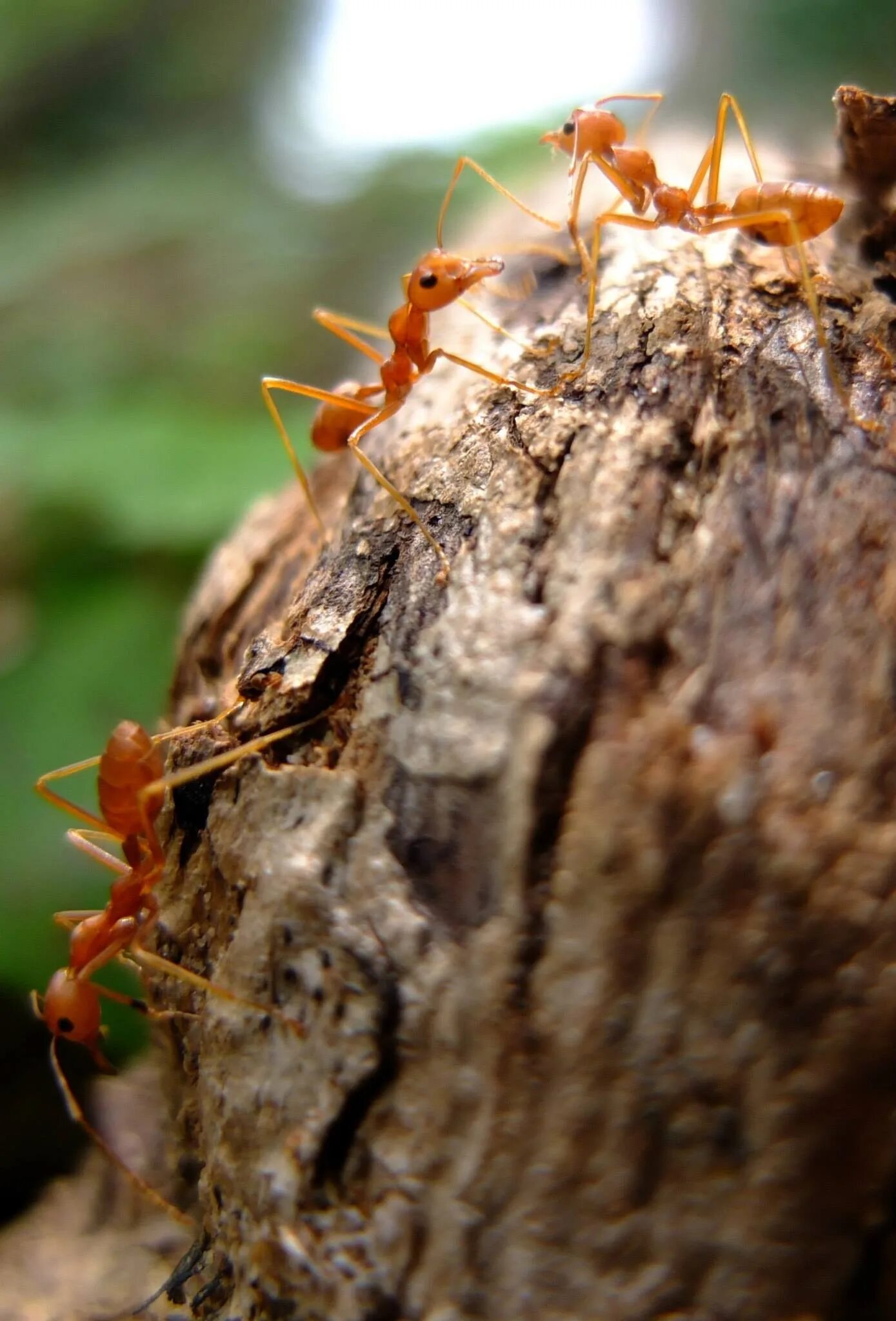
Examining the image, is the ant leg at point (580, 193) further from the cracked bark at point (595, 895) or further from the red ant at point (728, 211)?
the cracked bark at point (595, 895)

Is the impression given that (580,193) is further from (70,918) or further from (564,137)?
(70,918)

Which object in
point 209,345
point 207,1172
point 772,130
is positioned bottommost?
point 207,1172

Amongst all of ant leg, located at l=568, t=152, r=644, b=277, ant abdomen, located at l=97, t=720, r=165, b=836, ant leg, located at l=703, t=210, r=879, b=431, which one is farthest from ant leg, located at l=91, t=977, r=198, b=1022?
ant leg, located at l=568, t=152, r=644, b=277

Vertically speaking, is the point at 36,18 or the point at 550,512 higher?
the point at 36,18

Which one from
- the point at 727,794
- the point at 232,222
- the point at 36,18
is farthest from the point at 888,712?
the point at 36,18

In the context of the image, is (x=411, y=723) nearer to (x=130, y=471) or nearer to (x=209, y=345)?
(x=130, y=471)
